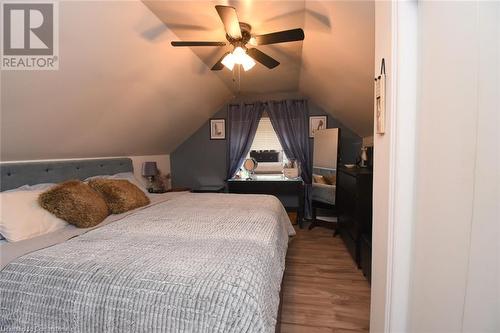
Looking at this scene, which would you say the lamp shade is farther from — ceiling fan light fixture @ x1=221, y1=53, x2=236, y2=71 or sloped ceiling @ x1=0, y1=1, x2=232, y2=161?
ceiling fan light fixture @ x1=221, y1=53, x2=236, y2=71

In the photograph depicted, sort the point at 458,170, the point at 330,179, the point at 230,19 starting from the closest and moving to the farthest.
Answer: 1. the point at 458,170
2. the point at 230,19
3. the point at 330,179

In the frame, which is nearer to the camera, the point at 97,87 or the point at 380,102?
the point at 380,102

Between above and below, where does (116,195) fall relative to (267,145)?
below

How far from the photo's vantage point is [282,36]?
1.63 metres

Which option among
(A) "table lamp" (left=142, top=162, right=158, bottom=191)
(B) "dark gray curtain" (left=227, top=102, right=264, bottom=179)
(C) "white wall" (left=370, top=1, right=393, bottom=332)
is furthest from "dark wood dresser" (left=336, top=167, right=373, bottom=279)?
(A) "table lamp" (left=142, top=162, right=158, bottom=191)

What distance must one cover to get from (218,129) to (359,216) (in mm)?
2920

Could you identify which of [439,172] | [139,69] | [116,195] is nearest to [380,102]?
[439,172]

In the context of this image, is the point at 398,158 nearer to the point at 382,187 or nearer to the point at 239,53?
the point at 382,187

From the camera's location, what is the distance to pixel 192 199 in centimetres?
258

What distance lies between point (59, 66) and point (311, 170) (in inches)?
139

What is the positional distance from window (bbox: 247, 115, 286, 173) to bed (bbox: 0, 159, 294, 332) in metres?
2.74

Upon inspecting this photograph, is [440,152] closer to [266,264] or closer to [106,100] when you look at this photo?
[266,264]

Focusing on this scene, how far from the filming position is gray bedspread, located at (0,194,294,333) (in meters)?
0.92

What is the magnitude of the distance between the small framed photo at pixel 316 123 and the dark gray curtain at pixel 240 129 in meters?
0.93
